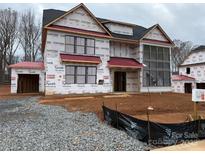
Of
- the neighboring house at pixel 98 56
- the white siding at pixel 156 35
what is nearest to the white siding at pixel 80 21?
the neighboring house at pixel 98 56

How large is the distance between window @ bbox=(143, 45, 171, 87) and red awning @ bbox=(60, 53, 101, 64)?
21.5 ft

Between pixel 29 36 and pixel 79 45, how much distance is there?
2806cm

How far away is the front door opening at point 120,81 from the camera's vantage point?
2262cm

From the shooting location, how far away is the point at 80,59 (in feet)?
61.3

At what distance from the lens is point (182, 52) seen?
188ft

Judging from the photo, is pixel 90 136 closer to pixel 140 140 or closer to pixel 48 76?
pixel 140 140

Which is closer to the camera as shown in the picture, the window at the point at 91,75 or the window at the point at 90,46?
the window at the point at 91,75

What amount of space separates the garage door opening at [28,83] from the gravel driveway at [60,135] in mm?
13185

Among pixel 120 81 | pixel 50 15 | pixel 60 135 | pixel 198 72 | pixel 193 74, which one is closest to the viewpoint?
pixel 60 135

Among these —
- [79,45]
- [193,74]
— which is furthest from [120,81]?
[193,74]

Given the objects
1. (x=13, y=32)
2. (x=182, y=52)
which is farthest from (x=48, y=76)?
(x=182, y=52)

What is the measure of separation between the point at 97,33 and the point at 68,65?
4735mm

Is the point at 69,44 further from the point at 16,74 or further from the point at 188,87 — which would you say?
the point at 188,87

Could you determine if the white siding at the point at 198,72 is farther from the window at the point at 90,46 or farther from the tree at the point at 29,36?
the tree at the point at 29,36
